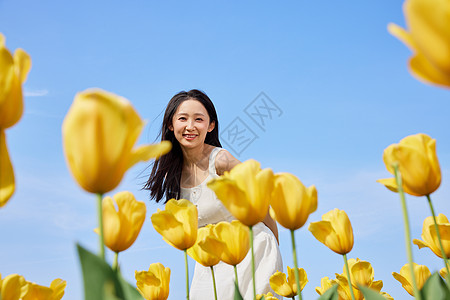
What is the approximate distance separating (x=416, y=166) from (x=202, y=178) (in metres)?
3.12

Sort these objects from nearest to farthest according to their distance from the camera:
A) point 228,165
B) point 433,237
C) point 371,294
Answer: point 371,294
point 433,237
point 228,165

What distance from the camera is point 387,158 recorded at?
0.92 metres

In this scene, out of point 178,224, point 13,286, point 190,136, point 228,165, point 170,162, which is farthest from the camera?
point 170,162

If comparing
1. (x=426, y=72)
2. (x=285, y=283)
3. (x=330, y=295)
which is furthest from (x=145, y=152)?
(x=285, y=283)

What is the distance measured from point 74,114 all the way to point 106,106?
5 centimetres

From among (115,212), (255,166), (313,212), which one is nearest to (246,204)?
(255,166)

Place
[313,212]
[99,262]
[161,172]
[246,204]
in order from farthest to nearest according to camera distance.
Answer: [161,172], [313,212], [246,204], [99,262]

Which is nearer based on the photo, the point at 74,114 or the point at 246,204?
the point at 74,114

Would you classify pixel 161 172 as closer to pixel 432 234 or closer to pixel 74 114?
pixel 432 234

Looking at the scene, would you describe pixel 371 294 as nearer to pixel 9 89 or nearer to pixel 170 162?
pixel 9 89

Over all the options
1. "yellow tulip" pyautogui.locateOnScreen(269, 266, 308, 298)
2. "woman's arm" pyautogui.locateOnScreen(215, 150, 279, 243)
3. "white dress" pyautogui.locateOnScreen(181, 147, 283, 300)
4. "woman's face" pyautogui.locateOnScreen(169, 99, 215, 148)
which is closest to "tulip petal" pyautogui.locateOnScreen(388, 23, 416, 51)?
"yellow tulip" pyautogui.locateOnScreen(269, 266, 308, 298)

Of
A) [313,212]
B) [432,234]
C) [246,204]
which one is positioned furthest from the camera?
[432,234]

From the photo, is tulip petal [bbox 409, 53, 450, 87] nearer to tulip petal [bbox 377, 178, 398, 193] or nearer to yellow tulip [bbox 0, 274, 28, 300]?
tulip petal [bbox 377, 178, 398, 193]

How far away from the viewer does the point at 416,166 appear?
903 millimetres
